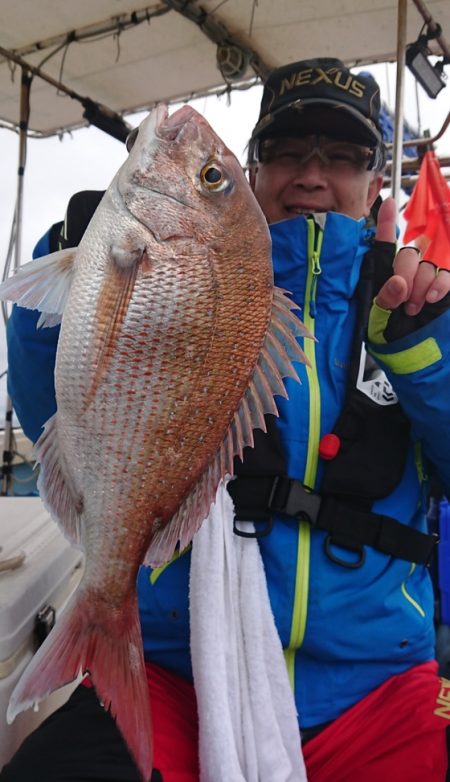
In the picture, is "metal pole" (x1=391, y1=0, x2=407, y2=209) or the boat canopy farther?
the boat canopy

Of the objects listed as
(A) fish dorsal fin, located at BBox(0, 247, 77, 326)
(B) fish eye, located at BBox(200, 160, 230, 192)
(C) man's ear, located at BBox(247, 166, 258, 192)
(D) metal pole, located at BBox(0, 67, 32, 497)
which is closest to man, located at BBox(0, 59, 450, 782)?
(C) man's ear, located at BBox(247, 166, 258, 192)

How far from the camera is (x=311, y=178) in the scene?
74.1 inches

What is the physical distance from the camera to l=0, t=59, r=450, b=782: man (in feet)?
4.76

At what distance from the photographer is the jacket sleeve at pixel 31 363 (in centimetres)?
145

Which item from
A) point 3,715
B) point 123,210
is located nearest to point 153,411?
point 123,210

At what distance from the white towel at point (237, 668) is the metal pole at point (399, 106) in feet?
6.67

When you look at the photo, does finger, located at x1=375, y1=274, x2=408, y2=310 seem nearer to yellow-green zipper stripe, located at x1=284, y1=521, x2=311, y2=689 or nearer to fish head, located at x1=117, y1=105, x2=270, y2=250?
fish head, located at x1=117, y1=105, x2=270, y2=250

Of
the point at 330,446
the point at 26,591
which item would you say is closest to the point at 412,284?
the point at 330,446

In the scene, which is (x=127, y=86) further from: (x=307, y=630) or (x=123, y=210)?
(x=307, y=630)

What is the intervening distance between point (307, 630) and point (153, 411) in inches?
34.1

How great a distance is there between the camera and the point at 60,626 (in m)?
1.08

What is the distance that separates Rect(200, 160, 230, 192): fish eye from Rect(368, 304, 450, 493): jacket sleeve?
538 mm

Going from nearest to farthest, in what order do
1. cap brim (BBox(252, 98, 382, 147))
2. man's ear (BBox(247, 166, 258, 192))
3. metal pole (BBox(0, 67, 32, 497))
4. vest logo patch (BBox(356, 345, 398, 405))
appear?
vest logo patch (BBox(356, 345, 398, 405)) < cap brim (BBox(252, 98, 382, 147)) < man's ear (BBox(247, 166, 258, 192)) < metal pole (BBox(0, 67, 32, 497))

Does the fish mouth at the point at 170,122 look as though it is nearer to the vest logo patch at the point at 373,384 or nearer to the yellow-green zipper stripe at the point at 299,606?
the vest logo patch at the point at 373,384
